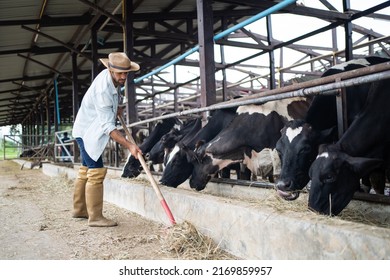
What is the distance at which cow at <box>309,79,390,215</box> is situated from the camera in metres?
2.84

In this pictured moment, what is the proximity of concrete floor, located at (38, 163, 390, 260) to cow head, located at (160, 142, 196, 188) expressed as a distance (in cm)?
69

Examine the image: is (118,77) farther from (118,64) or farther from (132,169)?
(132,169)

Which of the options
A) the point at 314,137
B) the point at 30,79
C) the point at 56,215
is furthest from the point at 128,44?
the point at 30,79

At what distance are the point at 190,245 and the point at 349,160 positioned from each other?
1395 millimetres

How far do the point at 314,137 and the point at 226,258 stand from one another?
55.9 inches

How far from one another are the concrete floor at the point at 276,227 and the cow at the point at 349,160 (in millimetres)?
154

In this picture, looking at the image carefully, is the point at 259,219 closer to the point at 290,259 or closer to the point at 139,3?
the point at 290,259

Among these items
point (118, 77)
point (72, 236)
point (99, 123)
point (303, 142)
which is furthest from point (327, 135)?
point (72, 236)

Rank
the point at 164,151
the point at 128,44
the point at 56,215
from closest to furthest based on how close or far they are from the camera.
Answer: the point at 56,215
the point at 164,151
the point at 128,44

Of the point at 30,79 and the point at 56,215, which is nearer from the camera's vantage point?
the point at 56,215

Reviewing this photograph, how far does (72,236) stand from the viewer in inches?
143

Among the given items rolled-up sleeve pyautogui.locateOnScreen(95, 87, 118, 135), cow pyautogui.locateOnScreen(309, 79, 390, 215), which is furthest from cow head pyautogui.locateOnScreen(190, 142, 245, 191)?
cow pyautogui.locateOnScreen(309, 79, 390, 215)

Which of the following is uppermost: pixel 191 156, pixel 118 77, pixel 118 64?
pixel 118 64

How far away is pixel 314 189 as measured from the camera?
288 cm
